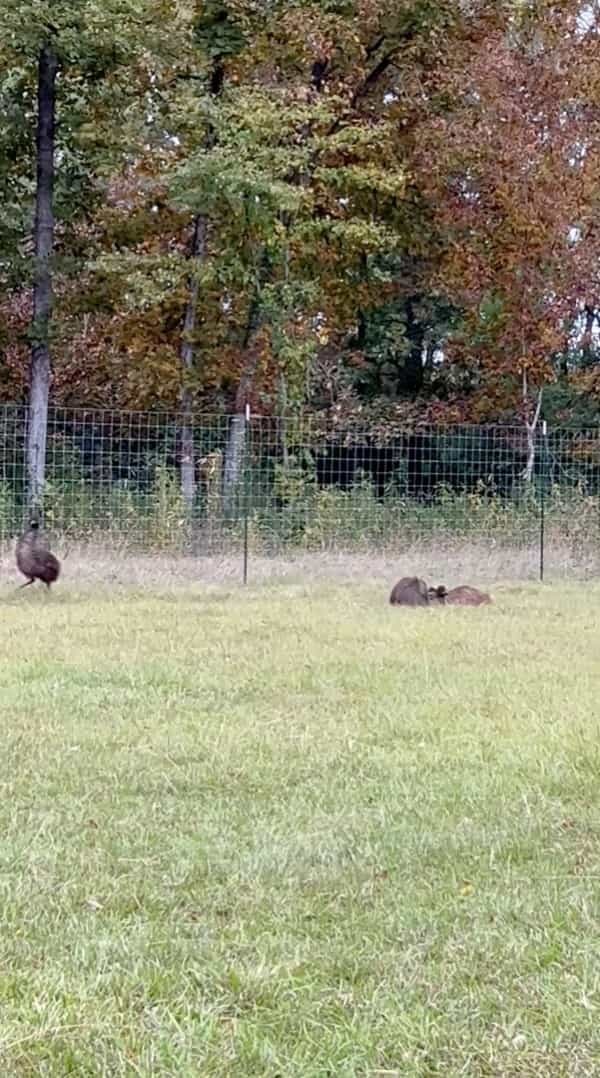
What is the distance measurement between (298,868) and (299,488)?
10518mm

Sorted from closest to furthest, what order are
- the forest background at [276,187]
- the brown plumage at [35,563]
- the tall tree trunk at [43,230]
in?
the brown plumage at [35,563] → the tall tree trunk at [43,230] → the forest background at [276,187]

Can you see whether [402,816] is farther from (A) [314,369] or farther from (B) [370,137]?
(A) [314,369]

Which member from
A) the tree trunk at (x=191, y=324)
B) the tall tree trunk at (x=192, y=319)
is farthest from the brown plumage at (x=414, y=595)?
the tree trunk at (x=191, y=324)

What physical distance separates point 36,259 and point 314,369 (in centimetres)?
569

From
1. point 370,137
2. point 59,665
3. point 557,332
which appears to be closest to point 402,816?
point 59,665

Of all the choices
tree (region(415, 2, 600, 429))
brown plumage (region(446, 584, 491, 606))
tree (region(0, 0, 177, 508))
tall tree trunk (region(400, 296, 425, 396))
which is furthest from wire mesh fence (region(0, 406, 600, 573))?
tall tree trunk (region(400, 296, 425, 396))

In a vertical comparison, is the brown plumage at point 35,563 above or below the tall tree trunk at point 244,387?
below

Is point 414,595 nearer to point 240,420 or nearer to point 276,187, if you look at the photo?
point 240,420

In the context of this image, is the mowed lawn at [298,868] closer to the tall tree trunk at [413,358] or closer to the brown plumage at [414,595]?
the brown plumage at [414,595]

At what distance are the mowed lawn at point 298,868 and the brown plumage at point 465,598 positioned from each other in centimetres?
332

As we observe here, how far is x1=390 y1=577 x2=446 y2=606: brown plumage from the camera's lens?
985 cm

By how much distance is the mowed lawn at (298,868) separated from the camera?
2.30 metres

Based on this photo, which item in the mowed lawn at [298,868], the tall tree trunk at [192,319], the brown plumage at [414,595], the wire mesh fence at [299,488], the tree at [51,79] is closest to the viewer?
the mowed lawn at [298,868]

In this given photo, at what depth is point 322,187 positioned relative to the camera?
16.8 meters
